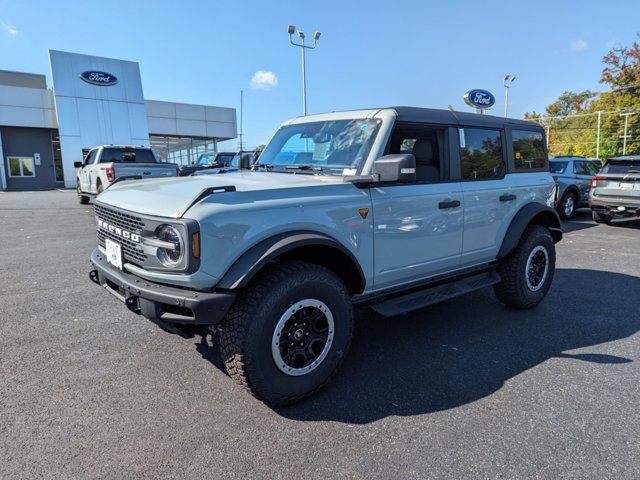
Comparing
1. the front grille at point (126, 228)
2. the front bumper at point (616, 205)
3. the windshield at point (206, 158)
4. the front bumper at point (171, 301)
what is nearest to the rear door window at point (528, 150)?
the front bumper at point (171, 301)

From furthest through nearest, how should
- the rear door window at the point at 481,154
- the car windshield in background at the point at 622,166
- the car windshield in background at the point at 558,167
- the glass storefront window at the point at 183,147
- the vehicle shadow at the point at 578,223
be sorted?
1. the glass storefront window at the point at 183,147
2. the car windshield in background at the point at 558,167
3. the vehicle shadow at the point at 578,223
4. the car windshield in background at the point at 622,166
5. the rear door window at the point at 481,154

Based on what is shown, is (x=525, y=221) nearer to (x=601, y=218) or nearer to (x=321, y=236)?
(x=321, y=236)

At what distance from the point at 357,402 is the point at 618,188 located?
10.6m

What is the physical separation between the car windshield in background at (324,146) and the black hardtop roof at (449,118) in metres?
0.30

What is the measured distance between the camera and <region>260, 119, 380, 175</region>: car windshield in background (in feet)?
11.6

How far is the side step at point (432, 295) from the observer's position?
11.4 feet

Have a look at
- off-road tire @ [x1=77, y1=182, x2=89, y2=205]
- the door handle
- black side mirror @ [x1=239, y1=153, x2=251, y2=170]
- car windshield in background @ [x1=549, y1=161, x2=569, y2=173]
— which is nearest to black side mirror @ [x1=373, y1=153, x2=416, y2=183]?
the door handle

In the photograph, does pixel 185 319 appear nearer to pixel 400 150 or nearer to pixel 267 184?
pixel 267 184

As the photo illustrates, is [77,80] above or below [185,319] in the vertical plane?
above

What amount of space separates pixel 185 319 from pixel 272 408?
0.86m

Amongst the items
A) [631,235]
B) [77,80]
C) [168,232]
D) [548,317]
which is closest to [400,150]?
[168,232]

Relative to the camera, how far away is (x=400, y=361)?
140 inches

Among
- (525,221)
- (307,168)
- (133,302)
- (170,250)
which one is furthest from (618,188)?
(133,302)

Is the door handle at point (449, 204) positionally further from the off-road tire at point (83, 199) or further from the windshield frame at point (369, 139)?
the off-road tire at point (83, 199)
